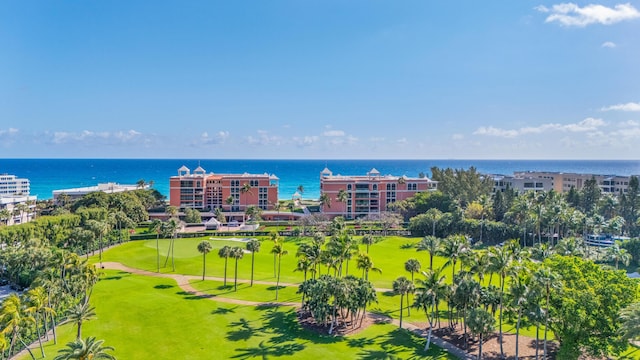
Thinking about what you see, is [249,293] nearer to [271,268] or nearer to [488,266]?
[271,268]

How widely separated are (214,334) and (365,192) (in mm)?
82136

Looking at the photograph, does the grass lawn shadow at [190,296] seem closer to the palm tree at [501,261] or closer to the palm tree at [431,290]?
the palm tree at [431,290]

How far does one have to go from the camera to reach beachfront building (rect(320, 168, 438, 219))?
4596 inches

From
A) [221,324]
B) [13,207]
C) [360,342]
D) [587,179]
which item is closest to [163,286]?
[221,324]

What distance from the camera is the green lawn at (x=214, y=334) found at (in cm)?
3662

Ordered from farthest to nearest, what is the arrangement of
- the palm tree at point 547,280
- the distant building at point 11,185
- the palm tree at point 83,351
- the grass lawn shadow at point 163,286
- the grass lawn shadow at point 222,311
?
the distant building at point 11,185 → the grass lawn shadow at point 163,286 → the grass lawn shadow at point 222,311 → the palm tree at point 547,280 → the palm tree at point 83,351

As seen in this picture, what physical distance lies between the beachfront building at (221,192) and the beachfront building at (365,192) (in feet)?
58.2

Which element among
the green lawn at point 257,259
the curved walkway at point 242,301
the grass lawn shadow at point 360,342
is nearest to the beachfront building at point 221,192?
the green lawn at point 257,259

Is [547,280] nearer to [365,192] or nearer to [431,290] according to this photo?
[431,290]

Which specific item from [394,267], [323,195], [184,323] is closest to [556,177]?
[323,195]

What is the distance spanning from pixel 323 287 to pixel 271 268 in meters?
26.3

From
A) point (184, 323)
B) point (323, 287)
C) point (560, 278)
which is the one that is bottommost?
point (184, 323)

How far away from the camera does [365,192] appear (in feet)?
388

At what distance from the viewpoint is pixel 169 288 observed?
5481cm
